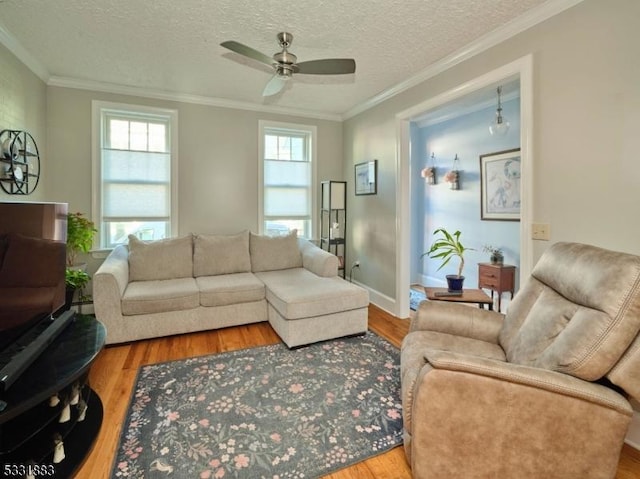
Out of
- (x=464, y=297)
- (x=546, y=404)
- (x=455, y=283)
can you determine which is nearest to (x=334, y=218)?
(x=455, y=283)

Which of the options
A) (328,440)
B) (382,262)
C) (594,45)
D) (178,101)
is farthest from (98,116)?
(594,45)

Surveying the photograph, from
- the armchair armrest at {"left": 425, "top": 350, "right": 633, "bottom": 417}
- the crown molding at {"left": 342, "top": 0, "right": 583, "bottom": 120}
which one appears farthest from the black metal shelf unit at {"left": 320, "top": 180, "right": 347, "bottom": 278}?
the armchair armrest at {"left": 425, "top": 350, "right": 633, "bottom": 417}

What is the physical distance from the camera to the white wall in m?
1.76

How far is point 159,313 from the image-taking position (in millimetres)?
2988

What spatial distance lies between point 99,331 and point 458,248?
8.56 feet

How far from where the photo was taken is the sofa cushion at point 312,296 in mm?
2807

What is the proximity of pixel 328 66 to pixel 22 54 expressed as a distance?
2.73 m

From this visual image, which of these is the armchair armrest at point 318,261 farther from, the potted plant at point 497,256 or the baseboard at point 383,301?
the potted plant at point 497,256

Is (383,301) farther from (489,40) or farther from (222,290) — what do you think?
(489,40)

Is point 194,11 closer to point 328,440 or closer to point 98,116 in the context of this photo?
point 98,116

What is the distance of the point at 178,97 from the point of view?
12.6 feet

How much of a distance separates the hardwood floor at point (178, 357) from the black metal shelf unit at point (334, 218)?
980 mm

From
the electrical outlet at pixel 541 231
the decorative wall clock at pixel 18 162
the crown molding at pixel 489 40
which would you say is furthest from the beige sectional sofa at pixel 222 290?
the crown molding at pixel 489 40

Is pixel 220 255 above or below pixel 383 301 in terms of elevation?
above
